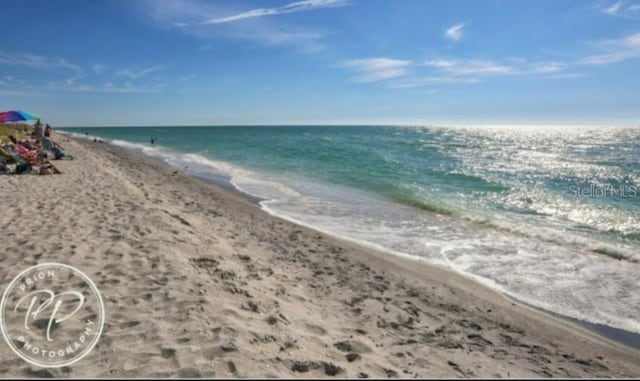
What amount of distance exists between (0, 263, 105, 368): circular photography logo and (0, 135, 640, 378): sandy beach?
0.13m

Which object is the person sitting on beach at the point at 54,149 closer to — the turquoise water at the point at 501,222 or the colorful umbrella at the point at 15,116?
the colorful umbrella at the point at 15,116

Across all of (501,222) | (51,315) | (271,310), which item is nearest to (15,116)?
(51,315)

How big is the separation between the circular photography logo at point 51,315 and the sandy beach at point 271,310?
13 centimetres

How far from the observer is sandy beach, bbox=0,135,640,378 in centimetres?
348

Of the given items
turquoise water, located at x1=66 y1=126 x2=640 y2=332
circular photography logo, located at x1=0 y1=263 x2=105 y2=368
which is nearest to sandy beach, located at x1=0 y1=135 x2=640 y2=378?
circular photography logo, located at x1=0 y1=263 x2=105 y2=368

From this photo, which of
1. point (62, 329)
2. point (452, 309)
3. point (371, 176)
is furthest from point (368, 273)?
point (371, 176)

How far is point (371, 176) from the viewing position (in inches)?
847

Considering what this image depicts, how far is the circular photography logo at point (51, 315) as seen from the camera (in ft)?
11.5

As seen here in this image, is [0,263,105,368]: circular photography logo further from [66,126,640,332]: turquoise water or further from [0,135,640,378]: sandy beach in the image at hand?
[66,126,640,332]: turquoise water

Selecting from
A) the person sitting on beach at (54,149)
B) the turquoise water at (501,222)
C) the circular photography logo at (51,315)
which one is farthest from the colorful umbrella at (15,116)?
the circular photography logo at (51,315)

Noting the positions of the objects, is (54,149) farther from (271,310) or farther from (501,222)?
(501,222)

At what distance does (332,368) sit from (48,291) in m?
3.78

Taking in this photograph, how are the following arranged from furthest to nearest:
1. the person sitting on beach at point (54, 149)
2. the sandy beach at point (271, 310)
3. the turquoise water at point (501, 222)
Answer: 1. the person sitting on beach at point (54, 149)
2. the turquoise water at point (501, 222)
3. the sandy beach at point (271, 310)

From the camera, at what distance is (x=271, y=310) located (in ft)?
15.3
